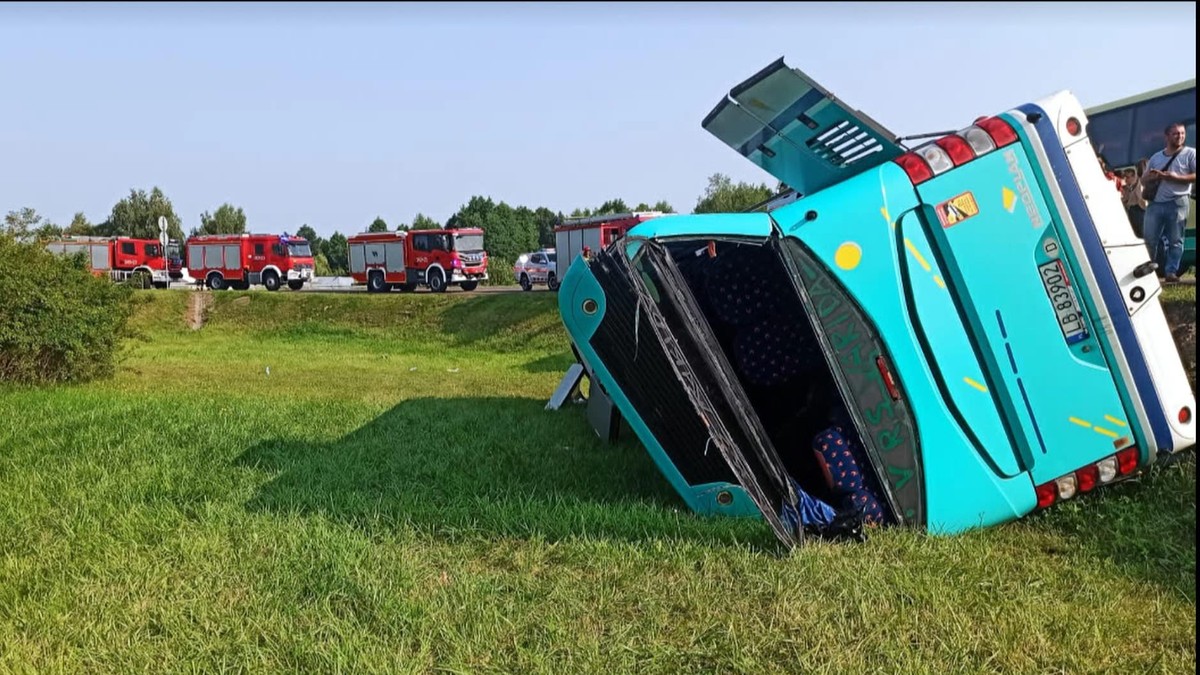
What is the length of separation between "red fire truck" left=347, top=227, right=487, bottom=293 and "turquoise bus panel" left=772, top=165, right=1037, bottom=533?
68.8 ft

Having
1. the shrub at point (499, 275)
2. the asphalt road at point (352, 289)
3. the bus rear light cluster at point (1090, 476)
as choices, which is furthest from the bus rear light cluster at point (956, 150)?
the shrub at point (499, 275)

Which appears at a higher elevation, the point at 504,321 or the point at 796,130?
the point at 796,130

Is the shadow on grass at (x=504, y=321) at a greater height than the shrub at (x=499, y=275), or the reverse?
the shrub at (x=499, y=275)

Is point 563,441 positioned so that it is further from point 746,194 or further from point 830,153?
point 746,194

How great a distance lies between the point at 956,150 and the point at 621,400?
1.85 metres

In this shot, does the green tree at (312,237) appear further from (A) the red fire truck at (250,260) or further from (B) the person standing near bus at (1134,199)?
(B) the person standing near bus at (1134,199)

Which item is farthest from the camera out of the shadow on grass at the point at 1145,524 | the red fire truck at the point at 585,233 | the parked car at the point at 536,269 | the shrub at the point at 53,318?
the parked car at the point at 536,269

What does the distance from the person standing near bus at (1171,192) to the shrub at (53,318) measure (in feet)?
37.2

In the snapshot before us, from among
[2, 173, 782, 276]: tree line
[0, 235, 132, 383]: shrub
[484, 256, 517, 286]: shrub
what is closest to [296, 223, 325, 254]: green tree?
[2, 173, 782, 276]: tree line

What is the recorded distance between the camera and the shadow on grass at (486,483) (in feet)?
11.1

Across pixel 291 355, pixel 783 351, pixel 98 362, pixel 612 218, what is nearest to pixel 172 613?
pixel 783 351

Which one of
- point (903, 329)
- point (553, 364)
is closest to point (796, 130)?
point (903, 329)

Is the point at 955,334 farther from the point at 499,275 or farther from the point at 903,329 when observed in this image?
the point at 499,275

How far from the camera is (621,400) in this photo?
3.49 m
